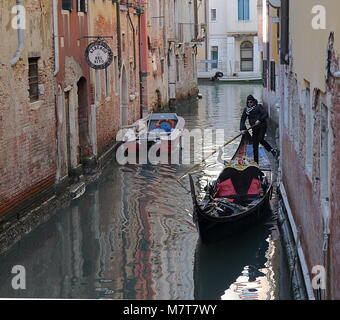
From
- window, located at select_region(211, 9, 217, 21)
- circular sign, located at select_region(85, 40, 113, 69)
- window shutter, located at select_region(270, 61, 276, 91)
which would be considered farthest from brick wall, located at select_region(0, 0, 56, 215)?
window, located at select_region(211, 9, 217, 21)

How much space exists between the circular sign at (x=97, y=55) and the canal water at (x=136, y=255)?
2.14 m

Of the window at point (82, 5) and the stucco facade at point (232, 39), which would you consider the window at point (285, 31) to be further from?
the stucco facade at point (232, 39)

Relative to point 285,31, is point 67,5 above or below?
above

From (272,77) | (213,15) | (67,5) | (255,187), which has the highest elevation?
(213,15)

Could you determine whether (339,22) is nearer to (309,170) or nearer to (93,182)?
(309,170)

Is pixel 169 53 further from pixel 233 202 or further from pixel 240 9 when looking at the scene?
pixel 233 202

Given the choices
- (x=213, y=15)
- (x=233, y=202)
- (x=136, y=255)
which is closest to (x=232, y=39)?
(x=213, y=15)

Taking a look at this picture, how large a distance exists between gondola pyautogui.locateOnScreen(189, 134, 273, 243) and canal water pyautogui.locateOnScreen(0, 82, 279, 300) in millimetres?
211

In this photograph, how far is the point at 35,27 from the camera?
1158 centimetres

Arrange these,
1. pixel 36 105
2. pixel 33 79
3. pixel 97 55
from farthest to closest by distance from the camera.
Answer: pixel 97 55 < pixel 33 79 < pixel 36 105

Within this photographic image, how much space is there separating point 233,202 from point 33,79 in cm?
338

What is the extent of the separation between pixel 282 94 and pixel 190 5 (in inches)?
938

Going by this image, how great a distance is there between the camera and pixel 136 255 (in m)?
9.53
